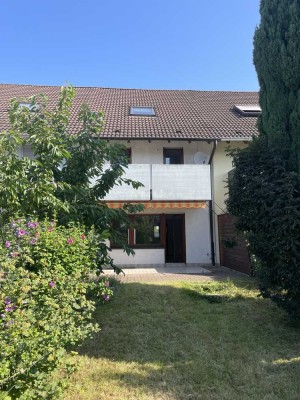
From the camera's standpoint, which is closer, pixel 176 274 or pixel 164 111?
pixel 176 274

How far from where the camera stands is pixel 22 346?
3.62 metres

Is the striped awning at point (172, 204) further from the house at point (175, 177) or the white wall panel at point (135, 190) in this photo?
the white wall panel at point (135, 190)

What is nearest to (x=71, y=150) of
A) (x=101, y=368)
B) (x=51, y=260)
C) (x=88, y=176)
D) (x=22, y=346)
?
(x=88, y=176)

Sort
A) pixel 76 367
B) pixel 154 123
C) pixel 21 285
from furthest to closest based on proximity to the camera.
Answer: pixel 154 123
pixel 76 367
pixel 21 285

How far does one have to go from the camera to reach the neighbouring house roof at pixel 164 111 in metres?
20.5

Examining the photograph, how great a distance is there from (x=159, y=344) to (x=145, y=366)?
3.44 ft

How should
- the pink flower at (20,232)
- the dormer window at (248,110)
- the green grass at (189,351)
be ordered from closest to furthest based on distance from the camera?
the green grass at (189,351)
the pink flower at (20,232)
the dormer window at (248,110)

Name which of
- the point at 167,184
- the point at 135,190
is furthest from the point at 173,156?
the point at 135,190

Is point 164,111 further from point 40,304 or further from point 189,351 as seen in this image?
point 40,304

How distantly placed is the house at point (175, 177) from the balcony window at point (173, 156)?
2.5 inches

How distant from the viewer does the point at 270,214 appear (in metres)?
7.09

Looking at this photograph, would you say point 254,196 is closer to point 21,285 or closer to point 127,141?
point 21,285

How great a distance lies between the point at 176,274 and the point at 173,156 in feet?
27.3

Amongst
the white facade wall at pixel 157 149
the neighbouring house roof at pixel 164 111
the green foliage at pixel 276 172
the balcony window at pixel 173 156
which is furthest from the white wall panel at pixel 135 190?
the green foliage at pixel 276 172
